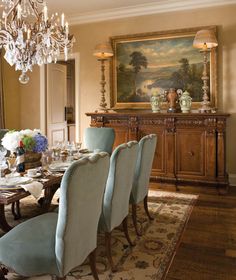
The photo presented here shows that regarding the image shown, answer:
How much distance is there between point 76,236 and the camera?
174 cm

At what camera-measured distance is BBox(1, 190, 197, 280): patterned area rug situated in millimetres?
2307

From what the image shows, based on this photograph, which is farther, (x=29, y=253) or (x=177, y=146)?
(x=177, y=146)

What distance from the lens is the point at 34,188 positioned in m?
2.15

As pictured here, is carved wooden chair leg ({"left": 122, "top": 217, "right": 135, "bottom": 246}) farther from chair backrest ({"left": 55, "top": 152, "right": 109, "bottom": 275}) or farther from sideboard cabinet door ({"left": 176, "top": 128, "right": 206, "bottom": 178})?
sideboard cabinet door ({"left": 176, "top": 128, "right": 206, "bottom": 178})

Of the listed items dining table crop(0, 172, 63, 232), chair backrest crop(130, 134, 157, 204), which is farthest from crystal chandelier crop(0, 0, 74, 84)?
chair backrest crop(130, 134, 157, 204)

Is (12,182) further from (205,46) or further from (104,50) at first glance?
(205,46)

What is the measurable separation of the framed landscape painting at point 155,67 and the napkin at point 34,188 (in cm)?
334

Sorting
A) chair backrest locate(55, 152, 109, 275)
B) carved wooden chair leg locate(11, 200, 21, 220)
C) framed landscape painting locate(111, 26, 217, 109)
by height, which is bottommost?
carved wooden chair leg locate(11, 200, 21, 220)


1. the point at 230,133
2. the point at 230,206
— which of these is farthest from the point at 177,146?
the point at 230,206

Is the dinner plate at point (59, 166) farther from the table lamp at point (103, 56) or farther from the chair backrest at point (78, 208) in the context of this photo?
the table lamp at point (103, 56)

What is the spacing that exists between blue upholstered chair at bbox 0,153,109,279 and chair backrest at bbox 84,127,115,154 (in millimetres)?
2226

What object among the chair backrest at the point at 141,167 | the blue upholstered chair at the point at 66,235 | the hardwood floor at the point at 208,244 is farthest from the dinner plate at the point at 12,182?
the hardwood floor at the point at 208,244

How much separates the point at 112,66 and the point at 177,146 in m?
1.89

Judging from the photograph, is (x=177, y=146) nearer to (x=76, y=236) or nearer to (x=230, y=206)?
(x=230, y=206)
